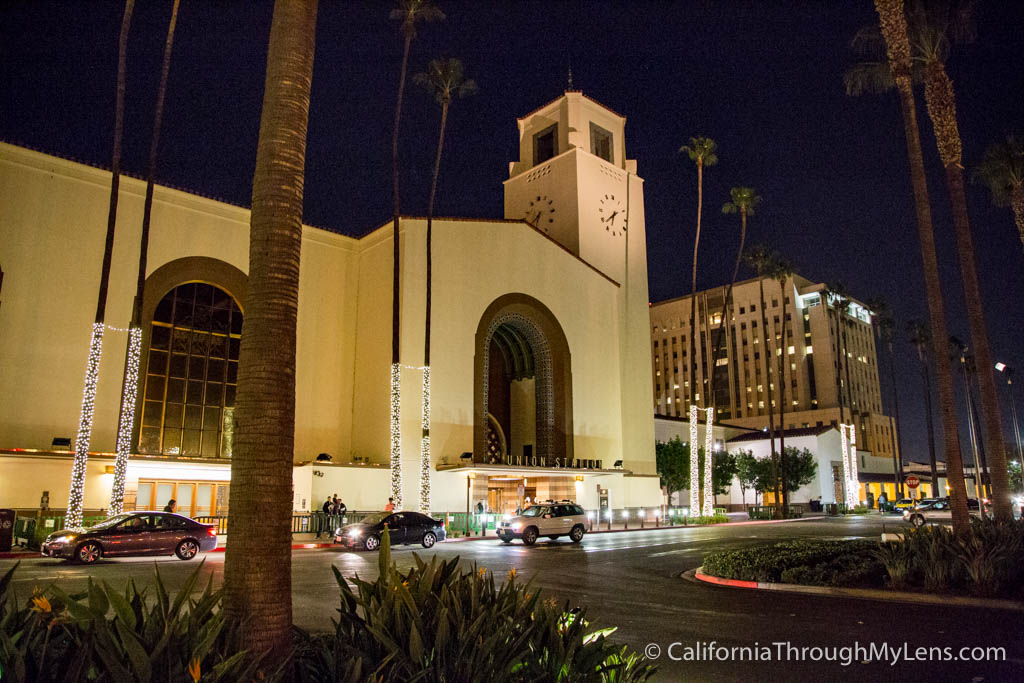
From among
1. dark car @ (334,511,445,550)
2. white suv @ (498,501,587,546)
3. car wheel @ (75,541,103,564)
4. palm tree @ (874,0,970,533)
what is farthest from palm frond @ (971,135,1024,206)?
car wheel @ (75,541,103,564)

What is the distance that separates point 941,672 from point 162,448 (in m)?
33.1

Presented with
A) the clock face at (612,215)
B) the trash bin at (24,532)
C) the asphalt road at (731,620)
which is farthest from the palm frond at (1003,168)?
the trash bin at (24,532)

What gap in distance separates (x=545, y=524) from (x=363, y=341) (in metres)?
Answer: 15.6

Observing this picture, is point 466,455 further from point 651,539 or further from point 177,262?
point 177,262

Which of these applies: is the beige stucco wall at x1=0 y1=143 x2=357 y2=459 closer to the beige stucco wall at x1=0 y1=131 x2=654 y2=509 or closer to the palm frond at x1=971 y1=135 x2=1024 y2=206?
the beige stucco wall at x1=0 y1=131 x2=654 y2=509

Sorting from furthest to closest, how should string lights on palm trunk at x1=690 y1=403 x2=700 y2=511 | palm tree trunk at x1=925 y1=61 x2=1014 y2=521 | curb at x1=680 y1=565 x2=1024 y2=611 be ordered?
string lights on palm trunk at x1=690 y1=403 x2=700 y2=511
palm tree trunk at x1=925 y1=61 x2=1014 y2=521
curb at x1=680 y1=565 x2=1024 y2=611

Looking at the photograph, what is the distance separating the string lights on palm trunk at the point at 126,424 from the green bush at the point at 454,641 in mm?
23282

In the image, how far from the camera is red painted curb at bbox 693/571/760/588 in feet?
50.8

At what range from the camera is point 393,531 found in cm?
2580

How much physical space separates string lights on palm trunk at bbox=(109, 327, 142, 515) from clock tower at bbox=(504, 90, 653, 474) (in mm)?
28244

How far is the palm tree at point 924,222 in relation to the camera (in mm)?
17828

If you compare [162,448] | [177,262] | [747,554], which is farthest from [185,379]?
[747,554]

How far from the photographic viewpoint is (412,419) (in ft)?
117

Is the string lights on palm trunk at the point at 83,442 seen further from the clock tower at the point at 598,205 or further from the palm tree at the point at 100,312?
the clock tower at the point at 598,205
